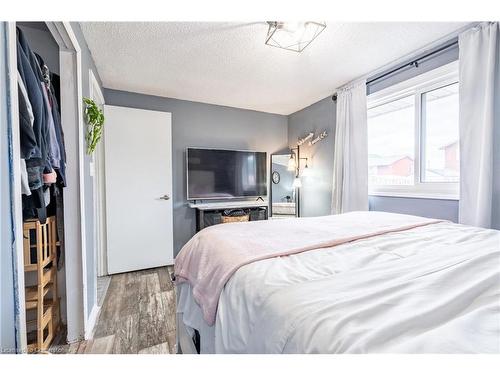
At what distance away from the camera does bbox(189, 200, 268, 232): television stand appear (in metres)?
3.09

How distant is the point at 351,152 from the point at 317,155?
2.38 ft

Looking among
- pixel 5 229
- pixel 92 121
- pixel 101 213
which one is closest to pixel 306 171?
pixel 92 121

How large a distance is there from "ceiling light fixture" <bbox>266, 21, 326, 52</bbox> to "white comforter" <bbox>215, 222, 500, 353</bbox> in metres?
1.60

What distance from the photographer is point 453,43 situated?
6.11ft

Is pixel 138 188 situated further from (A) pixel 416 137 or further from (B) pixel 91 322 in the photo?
(A) pixel 416 137

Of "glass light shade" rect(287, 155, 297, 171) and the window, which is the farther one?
"glass light shade" rect(287, 155, 297, 171)

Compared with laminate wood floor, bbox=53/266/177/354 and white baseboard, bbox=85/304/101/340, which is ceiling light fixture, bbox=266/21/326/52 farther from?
white baseboard, bbox=85/304/101/340

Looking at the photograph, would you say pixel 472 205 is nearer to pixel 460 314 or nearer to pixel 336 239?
pixel 336 239

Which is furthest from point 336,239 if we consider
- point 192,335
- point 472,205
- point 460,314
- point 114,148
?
point 114,148

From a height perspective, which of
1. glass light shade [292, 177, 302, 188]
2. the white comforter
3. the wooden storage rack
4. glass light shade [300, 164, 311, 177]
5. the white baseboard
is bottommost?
the white baseboard

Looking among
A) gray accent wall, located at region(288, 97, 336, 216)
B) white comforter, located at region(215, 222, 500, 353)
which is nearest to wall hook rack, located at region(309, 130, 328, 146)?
gray accent wall, located at region(288, 97, 336, 216)

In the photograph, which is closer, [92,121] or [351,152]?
[92,121]

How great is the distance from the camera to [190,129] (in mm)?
3334

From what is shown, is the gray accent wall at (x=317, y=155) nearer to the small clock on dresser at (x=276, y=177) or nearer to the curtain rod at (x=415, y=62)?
the small clock on dresser at (x=276, y=177)
